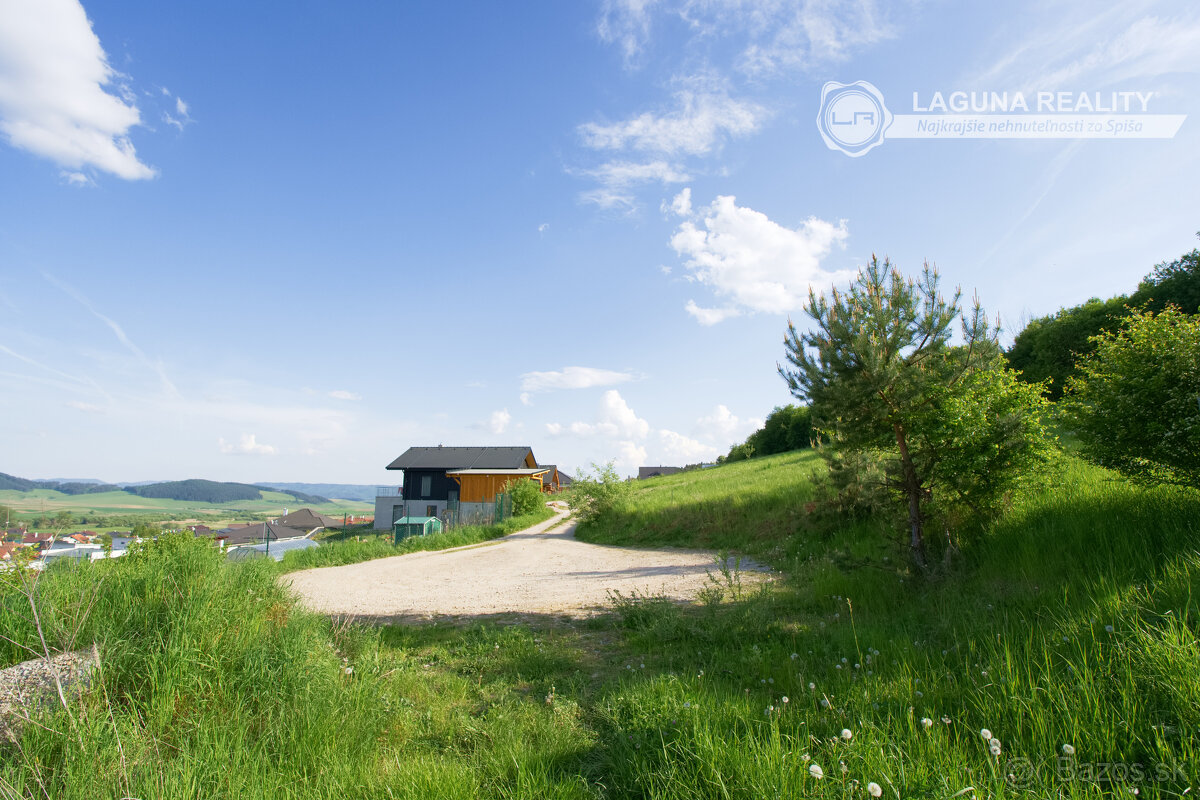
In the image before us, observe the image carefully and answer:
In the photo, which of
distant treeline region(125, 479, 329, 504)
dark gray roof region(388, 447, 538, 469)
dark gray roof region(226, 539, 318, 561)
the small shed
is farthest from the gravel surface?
distant treeline region(125, 479, 329, 504)

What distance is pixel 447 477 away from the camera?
39594 mm

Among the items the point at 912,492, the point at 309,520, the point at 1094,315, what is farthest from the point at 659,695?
the point at 309,520

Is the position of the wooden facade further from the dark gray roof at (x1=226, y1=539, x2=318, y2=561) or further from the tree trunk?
the tree trunk

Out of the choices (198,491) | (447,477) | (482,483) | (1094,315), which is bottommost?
(198,491)

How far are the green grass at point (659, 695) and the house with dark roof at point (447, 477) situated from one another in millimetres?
29401

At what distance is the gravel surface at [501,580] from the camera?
318 inches

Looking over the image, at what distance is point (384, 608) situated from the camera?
8.15 metres

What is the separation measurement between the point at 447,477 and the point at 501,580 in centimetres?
3026

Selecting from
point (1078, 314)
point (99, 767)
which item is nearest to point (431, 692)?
point (99, 767)

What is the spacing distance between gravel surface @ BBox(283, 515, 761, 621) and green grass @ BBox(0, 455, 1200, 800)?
2.07 metres

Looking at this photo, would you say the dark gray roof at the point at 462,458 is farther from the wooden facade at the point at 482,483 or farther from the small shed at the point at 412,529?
the small shed at the point at 412,529

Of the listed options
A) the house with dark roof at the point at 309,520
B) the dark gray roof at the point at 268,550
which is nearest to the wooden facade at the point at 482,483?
the house with dark roof at the point at 309,520

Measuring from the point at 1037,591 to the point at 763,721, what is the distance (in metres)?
3.64

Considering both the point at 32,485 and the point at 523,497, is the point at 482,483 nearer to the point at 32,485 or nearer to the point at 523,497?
the point at 523,497
